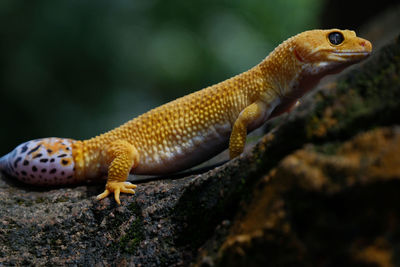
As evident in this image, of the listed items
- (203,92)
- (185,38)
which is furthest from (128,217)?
(185,38)

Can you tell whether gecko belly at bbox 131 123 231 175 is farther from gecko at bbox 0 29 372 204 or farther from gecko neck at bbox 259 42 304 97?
gecko neck at bbox 259 42 304 97

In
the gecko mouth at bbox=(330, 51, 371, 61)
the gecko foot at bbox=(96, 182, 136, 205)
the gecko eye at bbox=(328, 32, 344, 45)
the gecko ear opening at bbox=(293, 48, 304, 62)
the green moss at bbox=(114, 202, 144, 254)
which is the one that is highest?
the gecko eye at bbox=(328, 32, 344, 45)

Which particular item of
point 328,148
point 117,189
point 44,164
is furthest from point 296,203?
point 44,164

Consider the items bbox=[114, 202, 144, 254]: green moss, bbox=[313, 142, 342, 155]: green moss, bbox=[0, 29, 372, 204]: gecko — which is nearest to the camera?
bbox=[313, 142, 342, 155]: green moss

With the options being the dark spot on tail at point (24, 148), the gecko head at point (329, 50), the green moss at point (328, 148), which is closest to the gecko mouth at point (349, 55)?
the gecko head at point (329, 50)

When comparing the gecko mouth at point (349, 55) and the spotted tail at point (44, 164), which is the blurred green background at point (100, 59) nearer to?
the spotted tail at point (44, 164)

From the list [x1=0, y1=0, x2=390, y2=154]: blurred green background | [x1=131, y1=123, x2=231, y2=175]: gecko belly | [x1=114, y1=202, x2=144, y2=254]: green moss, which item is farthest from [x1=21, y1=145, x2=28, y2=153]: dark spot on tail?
[x1=0, y1=0, x2=390, y2=154]: blurred green background

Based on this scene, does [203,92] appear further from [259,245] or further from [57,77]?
[57,77]
